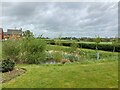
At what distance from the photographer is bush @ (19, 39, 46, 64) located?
14.4 metres

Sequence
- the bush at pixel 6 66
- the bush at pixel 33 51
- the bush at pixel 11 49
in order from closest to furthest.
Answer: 1. the bush at pixel 6 66
2. the bush at pixel 11 49
3. the bush at pixel 33 51

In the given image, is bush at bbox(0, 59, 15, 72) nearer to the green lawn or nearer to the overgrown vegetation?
the green lawn

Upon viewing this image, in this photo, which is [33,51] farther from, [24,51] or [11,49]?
[11,49]

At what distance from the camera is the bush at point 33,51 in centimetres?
1439

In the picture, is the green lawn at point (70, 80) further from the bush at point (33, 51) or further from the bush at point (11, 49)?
the bush at point (11, 49)

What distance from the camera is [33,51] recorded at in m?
14.9

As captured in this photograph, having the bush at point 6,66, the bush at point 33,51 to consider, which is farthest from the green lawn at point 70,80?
the bush at point 33,51

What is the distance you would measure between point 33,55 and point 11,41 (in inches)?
76.2

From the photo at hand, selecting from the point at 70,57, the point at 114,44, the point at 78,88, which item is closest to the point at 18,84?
the point at 78,88

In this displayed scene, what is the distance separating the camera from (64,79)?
24.9ft

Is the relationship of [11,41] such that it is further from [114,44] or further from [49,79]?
[114,44]

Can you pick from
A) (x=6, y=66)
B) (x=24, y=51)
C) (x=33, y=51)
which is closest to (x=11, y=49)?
(x=24, y=51)

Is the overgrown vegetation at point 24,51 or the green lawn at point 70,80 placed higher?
the overgrown vegetation at point 24,51

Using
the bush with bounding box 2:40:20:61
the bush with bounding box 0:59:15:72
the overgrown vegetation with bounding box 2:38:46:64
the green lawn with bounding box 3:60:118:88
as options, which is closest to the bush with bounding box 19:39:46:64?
the overgrown vegetation with bounding box 2:38:46:64
